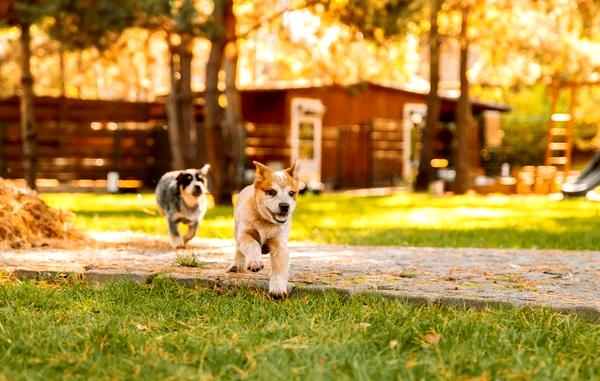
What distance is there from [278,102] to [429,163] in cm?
707

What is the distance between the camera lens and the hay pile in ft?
31.7

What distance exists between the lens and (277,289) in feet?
21.2

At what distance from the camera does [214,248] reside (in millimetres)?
10102

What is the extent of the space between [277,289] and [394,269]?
1716mm

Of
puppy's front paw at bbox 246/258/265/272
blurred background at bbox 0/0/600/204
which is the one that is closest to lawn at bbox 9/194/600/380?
puppy's front paw at bbox 246/258/265/272

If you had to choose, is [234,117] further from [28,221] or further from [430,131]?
[28,221]

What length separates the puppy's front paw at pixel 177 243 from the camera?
9.99 meters

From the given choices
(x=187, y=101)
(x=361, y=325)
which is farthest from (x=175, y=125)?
(x=361, y=325)

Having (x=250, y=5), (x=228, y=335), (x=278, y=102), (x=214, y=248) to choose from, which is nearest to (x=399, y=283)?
(x=228, y=335)

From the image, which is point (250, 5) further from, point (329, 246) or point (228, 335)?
point (228, 335)

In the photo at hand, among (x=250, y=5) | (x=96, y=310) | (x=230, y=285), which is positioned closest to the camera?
(x=96, y=310)

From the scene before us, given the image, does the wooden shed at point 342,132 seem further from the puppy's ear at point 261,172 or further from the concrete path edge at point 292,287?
the puppy's ear at point 261,172

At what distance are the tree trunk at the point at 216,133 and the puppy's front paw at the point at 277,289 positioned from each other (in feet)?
41.8

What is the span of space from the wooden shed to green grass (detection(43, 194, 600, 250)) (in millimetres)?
8711
